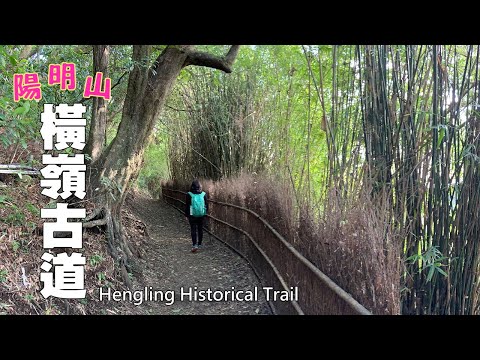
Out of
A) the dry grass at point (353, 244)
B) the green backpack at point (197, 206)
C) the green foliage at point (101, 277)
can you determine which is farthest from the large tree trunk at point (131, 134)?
the dry grass at point (353, 244)

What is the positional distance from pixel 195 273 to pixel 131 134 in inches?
Result: 64.4

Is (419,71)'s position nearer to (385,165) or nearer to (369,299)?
(385,165)

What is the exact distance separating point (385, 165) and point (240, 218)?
3295mm

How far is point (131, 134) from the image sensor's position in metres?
4.00

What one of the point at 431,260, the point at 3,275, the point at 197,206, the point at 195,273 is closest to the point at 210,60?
the point at 197,206

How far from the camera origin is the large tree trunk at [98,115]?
12.5 ft

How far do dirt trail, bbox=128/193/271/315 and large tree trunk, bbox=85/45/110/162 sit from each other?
4.34 ft

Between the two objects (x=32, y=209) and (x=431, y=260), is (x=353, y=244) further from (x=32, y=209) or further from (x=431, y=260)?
(x=32, y=209)

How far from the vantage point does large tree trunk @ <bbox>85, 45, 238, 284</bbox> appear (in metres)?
3.77

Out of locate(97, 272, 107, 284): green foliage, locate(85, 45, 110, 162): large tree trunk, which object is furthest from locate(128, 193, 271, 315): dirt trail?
locate(85, 45, 110, 162): large tree trunk

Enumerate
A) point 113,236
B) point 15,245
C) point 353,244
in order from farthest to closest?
point 113,236
point 15,245
point 353,244

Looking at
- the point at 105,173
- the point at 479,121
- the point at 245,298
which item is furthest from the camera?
the point at 105,173

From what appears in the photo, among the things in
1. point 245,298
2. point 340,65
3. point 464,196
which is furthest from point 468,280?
point 245,298

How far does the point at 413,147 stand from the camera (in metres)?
1.96
